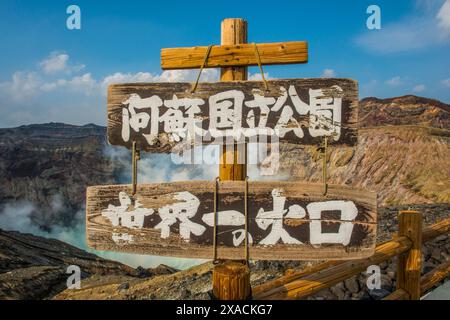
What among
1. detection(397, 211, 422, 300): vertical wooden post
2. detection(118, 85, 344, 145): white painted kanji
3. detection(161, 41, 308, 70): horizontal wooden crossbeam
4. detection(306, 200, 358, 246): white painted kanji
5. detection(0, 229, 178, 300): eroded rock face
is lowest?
detection(0, 229, 178, 300): eroded rock face

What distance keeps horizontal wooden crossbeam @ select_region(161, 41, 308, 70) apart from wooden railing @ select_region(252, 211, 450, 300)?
1.74 meters

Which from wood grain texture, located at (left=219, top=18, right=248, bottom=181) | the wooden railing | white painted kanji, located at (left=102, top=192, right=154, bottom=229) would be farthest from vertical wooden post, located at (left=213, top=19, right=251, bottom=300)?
white painted kanji, located at (left=102, top=192, right=154, bottom=229)

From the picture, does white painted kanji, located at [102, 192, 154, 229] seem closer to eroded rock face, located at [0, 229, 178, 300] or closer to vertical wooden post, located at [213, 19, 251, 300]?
vertical wooden post, located at [213, 19, 251, 300]

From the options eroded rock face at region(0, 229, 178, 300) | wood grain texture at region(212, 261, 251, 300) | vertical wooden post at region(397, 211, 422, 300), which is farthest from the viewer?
eroded rock face at region(0, 229, 178, 300)

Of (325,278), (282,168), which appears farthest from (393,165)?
(325,278)

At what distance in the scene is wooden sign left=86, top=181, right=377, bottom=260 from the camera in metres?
2.29

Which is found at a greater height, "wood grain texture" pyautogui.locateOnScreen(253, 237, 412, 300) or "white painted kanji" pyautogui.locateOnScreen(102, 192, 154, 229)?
"white painted kanji" pyautogui.locateOnScreen(102, 192, 154, 229)

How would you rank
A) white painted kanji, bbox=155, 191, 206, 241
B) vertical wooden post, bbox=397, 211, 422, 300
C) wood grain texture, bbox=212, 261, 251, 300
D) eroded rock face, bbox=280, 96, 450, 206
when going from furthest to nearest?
1. eroded rock face, bbox=280, 96, 450, 206
2. vertical wooden post, bbox=397, 211, 422, 300
3. white painted kanji, bbox=155, 191, 206, 241
4. wood grain texture, bbox=212, 261, 251, 300

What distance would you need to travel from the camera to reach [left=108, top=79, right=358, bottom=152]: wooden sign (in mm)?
2330

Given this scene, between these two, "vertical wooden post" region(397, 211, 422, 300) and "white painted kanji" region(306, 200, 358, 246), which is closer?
"white painted kanji" region(306, 200, 358, 246)

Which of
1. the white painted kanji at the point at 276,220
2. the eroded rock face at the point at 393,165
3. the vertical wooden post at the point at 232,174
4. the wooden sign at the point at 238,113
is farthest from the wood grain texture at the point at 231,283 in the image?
the eroded rock face at the point at 393,165
